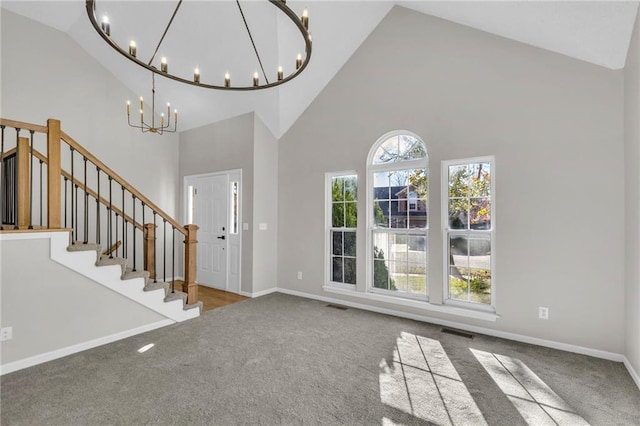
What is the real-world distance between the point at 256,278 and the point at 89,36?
4.50 m

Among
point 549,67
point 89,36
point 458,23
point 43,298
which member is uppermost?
point 89,36

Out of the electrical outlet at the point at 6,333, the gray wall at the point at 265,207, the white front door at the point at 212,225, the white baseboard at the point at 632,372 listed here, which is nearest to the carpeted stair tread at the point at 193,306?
the gray wall at the point at 265,207

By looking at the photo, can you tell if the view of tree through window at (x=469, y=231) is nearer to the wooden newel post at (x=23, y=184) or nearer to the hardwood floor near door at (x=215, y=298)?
the hardwood floor near door at (x=215, y=298)

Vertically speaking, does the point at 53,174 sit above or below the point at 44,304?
above

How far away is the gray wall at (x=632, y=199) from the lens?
245 centimetres

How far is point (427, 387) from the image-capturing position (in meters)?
2.40

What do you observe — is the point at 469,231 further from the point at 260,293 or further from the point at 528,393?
the point at 260,293

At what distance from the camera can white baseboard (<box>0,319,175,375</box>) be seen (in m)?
2.61

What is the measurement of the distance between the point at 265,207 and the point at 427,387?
3.65 meters

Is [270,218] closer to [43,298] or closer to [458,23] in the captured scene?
[43,298]

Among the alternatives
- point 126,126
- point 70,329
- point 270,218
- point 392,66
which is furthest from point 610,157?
point 126,126

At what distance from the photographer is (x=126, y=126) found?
5348 millimetres

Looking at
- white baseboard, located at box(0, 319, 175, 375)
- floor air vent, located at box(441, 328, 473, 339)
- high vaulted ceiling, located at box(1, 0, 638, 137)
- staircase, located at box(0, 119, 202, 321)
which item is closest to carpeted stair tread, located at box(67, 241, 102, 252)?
staircase, located at box(0, 119, 202, 321)

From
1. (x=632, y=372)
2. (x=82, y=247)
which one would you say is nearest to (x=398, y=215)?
(x=632, y=372)
